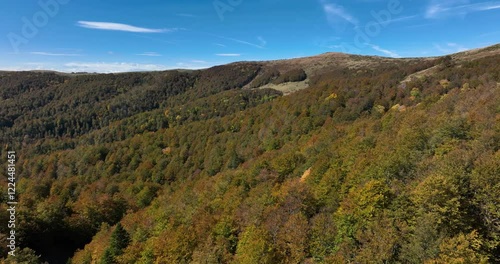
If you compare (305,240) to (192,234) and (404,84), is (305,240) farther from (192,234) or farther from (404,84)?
(404,84)

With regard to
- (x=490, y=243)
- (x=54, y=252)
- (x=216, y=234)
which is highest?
(x=490, y=243)

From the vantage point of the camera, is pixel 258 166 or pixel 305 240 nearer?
pixel 305 240

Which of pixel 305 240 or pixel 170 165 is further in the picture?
pixel 170 165

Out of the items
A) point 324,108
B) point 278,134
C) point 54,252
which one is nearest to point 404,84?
point 324,108

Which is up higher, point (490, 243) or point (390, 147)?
point (390, 147)

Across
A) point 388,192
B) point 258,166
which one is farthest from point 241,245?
point 258,166

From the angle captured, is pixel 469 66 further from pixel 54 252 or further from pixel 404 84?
pixel 54 252

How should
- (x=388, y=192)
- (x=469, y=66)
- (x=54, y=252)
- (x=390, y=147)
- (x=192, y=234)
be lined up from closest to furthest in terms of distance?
1. (x=388, y=192)
2. (x=192, y=234)
3. (x=390, y=147)
4. (x=54, y=252)
5. (x=469, y=66)

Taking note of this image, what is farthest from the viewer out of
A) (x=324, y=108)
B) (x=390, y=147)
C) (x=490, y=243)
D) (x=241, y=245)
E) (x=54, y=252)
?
(x=324, y=108)

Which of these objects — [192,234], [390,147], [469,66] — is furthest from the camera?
[469,66]
